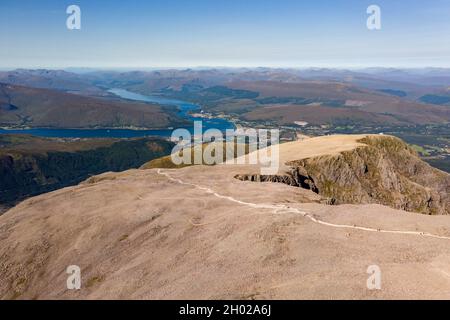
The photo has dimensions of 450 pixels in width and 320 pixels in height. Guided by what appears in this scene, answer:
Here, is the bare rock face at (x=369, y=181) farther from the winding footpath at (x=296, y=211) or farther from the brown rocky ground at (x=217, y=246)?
the brown rocky ground at (x=217, y=246)

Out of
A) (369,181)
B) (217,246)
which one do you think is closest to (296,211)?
(217,246)

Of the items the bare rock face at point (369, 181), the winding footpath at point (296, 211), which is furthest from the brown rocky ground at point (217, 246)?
the bare rock face at point (369, 181)

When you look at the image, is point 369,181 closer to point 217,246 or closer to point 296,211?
point 296,211

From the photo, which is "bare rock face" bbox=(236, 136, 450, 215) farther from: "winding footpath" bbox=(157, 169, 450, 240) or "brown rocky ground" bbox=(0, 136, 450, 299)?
"brown rocky ground" bbox=(0, 136, 450, 299)

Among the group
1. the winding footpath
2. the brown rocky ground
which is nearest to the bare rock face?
the winding footpath
